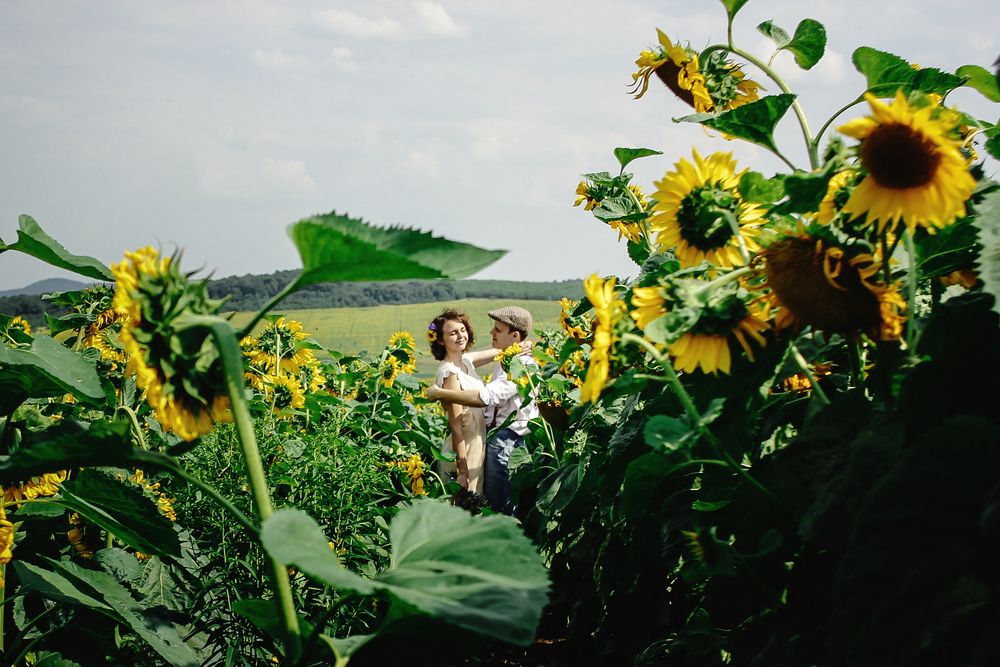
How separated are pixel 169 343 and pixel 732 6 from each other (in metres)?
1.34

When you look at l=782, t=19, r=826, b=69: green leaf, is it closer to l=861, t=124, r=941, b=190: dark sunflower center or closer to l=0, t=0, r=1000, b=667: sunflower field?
l=0, t=0, r=1000, b=667: sunflower field

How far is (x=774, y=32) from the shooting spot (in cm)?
175

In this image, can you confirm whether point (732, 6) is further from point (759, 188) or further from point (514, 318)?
point (514, 318)

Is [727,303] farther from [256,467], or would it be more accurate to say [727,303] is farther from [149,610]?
[149,610]

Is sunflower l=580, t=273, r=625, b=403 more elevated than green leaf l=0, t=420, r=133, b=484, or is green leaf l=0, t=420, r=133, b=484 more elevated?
sunflower l=580, t=273, r=625, b=403

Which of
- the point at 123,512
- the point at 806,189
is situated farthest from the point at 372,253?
the point at 123,512

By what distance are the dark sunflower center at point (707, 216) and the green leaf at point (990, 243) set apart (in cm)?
39

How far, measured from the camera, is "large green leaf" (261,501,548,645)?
816 millimetres

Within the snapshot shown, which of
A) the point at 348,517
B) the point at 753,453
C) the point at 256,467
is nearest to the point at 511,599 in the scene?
the point at 256,467

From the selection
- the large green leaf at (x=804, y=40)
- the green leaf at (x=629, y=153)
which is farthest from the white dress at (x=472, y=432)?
the large green leaf at (x=804, y=40)

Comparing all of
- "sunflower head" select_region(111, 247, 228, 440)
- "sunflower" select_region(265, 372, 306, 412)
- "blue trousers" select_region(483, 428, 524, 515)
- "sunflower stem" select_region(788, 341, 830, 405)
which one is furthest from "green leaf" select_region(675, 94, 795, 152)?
"blue trousers" select_region(483, 428, 524, 515)

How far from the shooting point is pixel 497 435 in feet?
18.0

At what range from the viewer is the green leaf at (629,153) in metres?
2.32

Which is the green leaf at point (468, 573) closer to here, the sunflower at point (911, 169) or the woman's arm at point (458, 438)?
the sunflower at point (911, 169)
